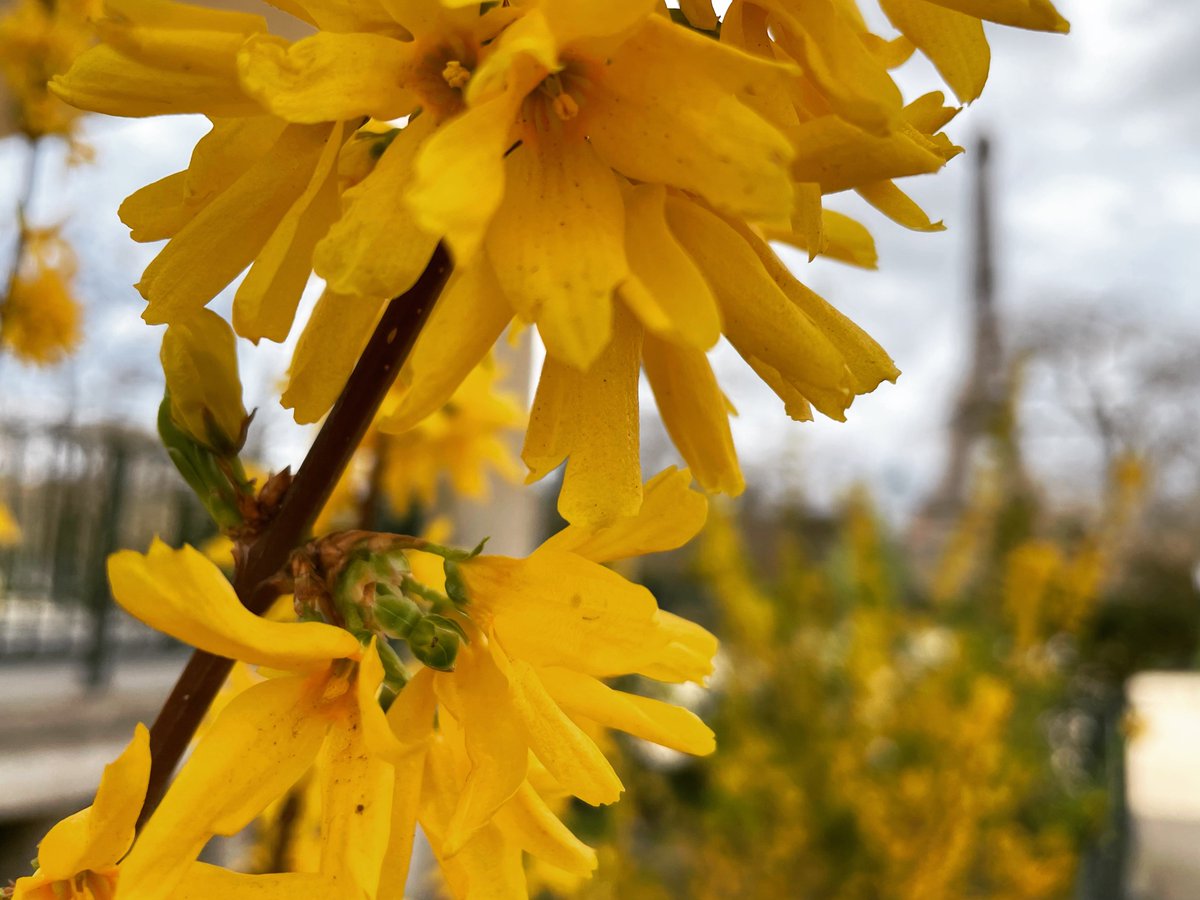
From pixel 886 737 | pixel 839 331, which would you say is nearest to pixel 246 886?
pixel 839 331

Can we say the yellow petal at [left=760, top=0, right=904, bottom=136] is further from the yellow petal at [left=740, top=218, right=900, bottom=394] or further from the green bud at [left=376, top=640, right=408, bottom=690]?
the green bud at [left=376, top=640, right=408, bottom=690]

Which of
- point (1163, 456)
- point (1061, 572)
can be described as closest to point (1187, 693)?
point (1163, 456)

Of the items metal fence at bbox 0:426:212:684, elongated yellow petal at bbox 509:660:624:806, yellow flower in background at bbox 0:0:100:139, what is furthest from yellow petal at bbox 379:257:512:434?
metal fence at bbox 0:426:212:684

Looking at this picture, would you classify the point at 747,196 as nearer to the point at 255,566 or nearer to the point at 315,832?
the point at 255,566

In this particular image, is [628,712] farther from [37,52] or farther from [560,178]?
[37,52]

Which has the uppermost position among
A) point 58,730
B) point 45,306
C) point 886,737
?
point 45,306

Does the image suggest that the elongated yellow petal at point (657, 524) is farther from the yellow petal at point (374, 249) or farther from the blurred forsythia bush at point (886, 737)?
the blurred forsythia bush at point (886, 737)
